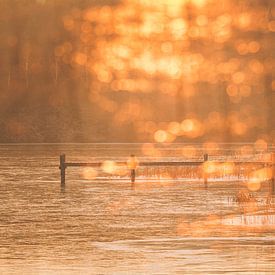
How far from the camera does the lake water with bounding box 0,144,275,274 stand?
66.8ft

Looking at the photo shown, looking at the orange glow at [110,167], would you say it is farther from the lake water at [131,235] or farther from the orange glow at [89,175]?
the lake water at [131,235]

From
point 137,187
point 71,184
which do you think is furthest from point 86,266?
point 71,184

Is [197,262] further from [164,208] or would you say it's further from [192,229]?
[164,208]

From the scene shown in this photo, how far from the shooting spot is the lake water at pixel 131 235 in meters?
20.4

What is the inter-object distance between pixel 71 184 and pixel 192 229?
34139 millimetres

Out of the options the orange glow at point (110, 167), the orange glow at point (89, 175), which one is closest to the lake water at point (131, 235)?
the orange glow at point (110, 167)

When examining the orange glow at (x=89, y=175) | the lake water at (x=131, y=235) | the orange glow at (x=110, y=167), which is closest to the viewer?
the lake water at (x=131, y=235)

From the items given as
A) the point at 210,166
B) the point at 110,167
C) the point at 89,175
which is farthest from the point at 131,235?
the point at 110,167

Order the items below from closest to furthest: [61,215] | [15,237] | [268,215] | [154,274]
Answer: [154,274], [15,237], [268,215], [61,215]

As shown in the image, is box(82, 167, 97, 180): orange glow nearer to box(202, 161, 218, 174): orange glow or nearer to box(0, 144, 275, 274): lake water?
box(202, 161, 218, 174): orange glow

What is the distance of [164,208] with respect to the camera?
39.5m

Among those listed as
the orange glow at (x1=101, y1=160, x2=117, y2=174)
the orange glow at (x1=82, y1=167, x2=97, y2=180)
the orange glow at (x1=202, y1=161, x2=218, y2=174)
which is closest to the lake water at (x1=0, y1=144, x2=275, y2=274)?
the orange glow at (x1=101, y1=160, x2=117, y2=174)

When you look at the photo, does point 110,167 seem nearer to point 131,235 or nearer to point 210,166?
point 210,166

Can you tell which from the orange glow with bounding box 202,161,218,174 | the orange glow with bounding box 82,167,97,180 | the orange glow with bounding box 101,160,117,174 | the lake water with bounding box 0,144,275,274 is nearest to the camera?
the lake water with bounding box 0,144,275,274
